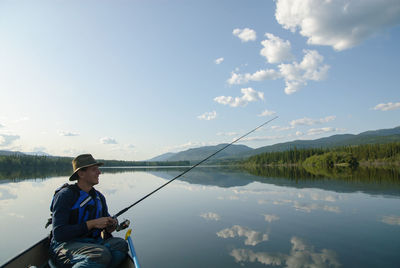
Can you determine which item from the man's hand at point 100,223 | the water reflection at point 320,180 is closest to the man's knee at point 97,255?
the man's hand at point 100,223

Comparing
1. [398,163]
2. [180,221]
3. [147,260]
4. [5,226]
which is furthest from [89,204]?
[398,163]

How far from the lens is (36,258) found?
14.0 ft

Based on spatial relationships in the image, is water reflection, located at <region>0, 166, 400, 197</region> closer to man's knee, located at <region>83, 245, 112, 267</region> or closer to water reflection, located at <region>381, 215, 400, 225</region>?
water reflection, located at <region>381, 215, 400, 225</region>

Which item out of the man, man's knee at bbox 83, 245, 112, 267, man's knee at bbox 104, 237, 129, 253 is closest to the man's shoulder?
the man

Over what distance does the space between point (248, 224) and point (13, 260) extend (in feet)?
26.3

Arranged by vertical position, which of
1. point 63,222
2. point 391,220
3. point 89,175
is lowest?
point 391,220

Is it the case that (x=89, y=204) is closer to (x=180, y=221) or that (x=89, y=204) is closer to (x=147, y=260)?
(x=147, y=260)

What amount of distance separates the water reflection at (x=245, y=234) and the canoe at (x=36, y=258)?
Answer: 438 centimetres

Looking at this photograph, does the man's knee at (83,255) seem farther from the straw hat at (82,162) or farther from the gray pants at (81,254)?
the straw hat at (82,162)

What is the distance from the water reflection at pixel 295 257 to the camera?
593 cm

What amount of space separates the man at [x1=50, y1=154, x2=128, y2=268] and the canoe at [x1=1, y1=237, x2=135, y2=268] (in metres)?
0.29

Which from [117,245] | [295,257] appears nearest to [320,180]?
[295,257]

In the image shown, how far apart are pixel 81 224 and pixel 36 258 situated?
1496 millimetres

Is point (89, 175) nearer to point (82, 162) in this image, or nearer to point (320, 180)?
point (82, 162)
